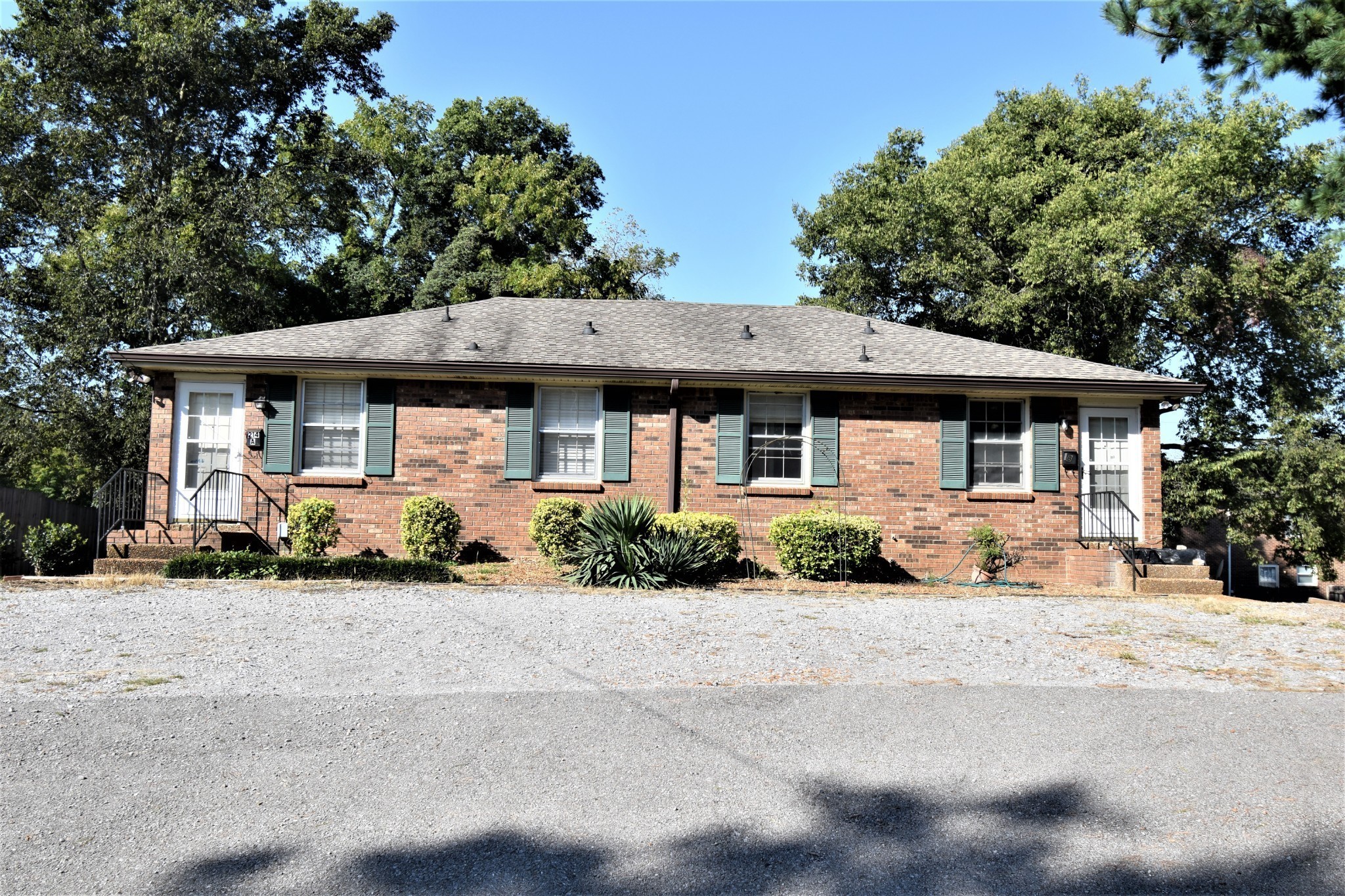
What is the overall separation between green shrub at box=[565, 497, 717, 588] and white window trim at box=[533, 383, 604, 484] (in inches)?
80.8

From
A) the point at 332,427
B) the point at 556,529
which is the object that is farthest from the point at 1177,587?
the point at 332,427

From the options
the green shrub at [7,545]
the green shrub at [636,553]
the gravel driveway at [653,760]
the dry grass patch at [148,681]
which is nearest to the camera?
the gravel driveway at [653,760]

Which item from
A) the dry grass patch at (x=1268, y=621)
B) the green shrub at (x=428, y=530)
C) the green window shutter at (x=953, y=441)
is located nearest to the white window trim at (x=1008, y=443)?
the green window shutter at (x=953, y=441)

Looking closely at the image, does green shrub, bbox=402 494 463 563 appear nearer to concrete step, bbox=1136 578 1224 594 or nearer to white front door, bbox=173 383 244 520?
white front door, bbox=173 383 244 520

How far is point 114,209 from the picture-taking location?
23.3 metres

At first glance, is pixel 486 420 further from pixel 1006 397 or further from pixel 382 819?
pixel 382 819

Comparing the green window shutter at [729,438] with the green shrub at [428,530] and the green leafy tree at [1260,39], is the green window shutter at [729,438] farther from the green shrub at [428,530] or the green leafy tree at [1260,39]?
the green leafy tree at [1260,39]

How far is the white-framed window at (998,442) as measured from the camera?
14.9 meters

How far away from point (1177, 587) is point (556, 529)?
27.3 feet

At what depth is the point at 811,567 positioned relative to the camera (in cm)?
1330

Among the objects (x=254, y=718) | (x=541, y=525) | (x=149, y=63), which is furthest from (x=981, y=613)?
(x=149, y=63)

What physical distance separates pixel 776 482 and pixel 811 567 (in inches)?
74.5

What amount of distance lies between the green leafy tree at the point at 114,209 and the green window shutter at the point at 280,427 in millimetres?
8808

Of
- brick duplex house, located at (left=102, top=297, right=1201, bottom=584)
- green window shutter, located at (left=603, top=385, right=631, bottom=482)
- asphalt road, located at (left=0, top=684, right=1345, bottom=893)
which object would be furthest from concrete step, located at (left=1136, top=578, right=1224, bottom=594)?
green window shutter, located at (left=603, top=385, right=631, bottom=482)
